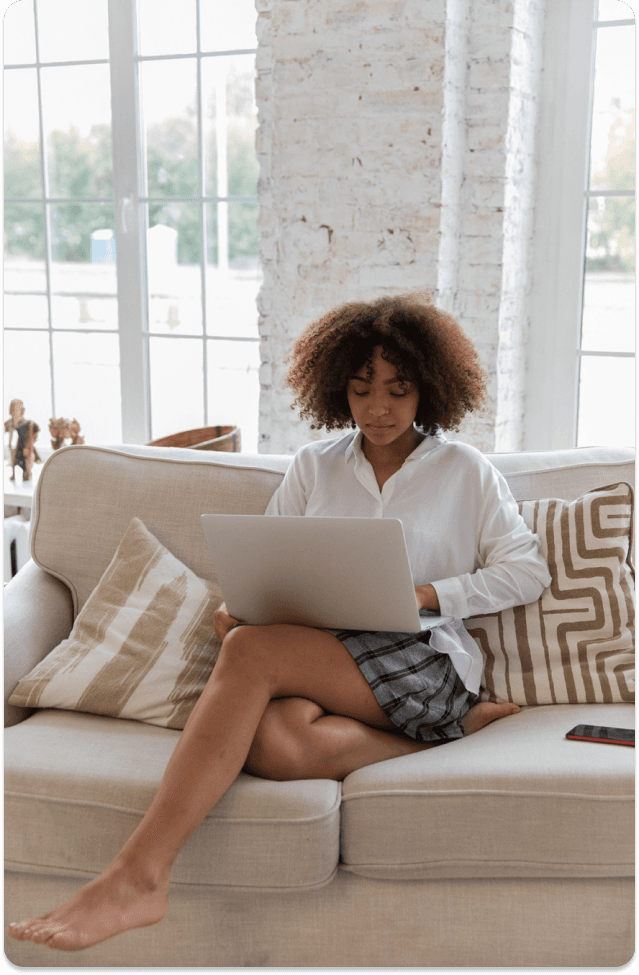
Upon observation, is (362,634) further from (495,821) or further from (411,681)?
(495,821)

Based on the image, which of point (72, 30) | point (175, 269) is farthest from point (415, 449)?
point (72, 30)

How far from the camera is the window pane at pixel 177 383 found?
11.5 feet

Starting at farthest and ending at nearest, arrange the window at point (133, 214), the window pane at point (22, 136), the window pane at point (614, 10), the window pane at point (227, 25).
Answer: the window pane at point (22, 136) < the window at point (133, 214) < the window pane at point (227, 25) < the window pane at point (614, 10)

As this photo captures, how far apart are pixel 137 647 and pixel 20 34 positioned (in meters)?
2.76

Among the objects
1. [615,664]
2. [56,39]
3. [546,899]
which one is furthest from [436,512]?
[56,39]

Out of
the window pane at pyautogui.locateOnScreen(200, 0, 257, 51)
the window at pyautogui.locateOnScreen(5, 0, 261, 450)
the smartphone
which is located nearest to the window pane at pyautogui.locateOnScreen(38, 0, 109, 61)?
the window at pyautogui.locateOnScreen(5, 0, 261, 450)

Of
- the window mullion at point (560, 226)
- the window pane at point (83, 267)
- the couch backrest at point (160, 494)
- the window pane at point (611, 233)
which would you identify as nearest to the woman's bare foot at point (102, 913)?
the couch backrest at point (160, 494)

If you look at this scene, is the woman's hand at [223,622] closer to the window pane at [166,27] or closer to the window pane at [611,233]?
the window pane at [611,233]

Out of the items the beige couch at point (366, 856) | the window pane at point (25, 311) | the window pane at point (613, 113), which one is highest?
the window pane at point (613, 113)

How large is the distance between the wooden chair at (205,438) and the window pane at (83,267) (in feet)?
2.82

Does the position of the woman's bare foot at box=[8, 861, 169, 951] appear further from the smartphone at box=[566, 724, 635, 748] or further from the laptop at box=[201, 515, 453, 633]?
the smartphone at box=[566, 724, 635, 748]

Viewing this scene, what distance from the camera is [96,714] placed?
1.78m

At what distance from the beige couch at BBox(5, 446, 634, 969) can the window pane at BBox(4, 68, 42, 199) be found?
8.68ft

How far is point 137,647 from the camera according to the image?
181 centimetres
